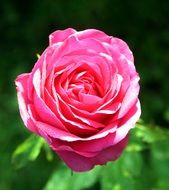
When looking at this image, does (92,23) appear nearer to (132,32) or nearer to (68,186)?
(132,32)

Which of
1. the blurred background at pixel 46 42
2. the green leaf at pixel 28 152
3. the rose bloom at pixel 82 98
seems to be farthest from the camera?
the blurred background at pixel 46 42

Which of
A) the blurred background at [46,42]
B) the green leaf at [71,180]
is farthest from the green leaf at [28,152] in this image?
the blurred background at [46,42]

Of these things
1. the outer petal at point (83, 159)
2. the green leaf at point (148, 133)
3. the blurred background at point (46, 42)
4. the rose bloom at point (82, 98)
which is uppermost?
the rose bloom at point (82, 98)

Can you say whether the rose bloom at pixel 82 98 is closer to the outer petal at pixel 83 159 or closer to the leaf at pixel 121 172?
the outer petal at pixel 83 159

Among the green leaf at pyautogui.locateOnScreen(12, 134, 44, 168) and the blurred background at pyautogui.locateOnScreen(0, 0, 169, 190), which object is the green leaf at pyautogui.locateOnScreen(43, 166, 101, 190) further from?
the blurred background at pyautogui.locateOnScreen(0, 0, 169, 190)

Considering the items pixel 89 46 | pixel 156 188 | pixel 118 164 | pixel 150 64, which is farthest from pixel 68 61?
pixel 150 64

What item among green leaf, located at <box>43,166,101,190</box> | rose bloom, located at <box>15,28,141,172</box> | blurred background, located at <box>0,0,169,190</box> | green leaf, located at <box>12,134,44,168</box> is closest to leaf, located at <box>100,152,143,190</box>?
green leaf, located at <box>43,166,101,190</box>

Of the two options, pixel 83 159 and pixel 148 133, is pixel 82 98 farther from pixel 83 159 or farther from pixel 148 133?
pixel 148 133
